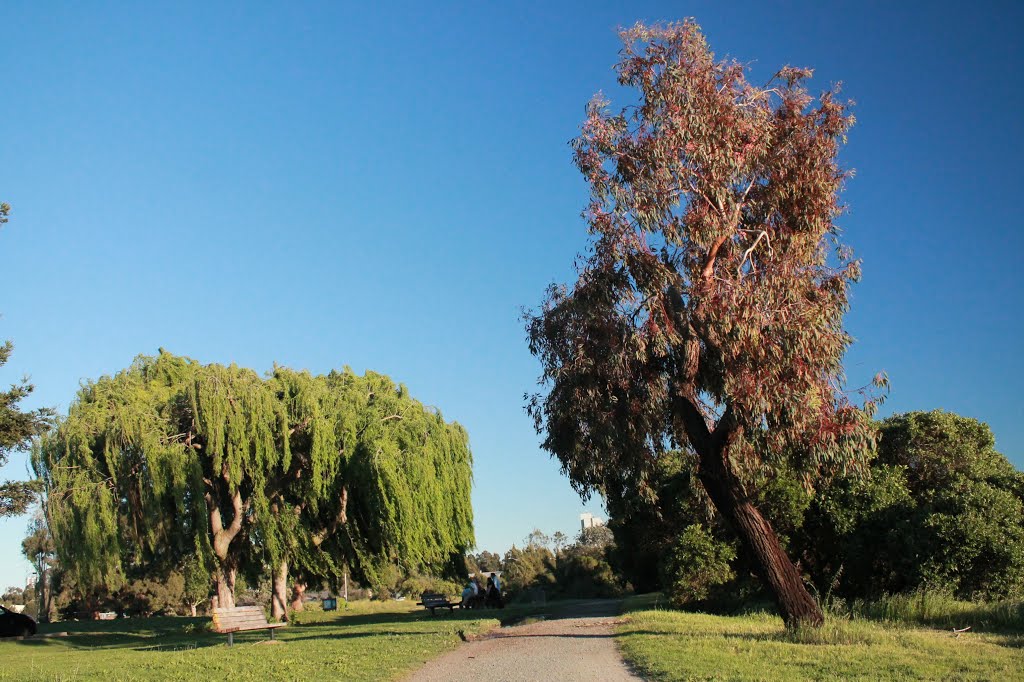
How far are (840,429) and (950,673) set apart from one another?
224 inches

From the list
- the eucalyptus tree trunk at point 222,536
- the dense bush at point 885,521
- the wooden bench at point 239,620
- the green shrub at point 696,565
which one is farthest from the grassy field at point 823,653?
the eucalyptus tree trunk at point 222,536

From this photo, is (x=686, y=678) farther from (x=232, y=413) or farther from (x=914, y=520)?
(x=232, y=413)

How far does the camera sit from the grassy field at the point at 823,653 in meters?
9.67

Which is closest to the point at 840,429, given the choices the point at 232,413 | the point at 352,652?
the point at 352,652

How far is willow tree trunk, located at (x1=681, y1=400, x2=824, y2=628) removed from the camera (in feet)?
47.8

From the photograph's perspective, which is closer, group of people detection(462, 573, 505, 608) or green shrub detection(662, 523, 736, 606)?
green shrub detection(662, 523, 736, 606)

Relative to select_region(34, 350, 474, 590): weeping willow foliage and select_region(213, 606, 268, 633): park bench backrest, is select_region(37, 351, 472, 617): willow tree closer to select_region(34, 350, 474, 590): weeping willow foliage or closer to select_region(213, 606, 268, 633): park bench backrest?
select_region(34, 350, 474, 590): weeping willow foliage

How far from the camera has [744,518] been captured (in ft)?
50.0

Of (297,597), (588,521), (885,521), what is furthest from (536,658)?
(588,521)

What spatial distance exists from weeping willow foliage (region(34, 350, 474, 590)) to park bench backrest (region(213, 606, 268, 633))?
5842 millimetres

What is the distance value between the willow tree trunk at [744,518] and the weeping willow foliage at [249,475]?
1170 centimetres

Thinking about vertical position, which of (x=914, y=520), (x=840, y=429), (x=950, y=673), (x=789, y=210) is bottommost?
(x=950, y=673)

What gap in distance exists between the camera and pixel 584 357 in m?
16.1

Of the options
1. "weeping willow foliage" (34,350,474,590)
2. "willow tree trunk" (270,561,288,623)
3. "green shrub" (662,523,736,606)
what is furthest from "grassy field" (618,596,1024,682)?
"willow tree trunk" (270,561,288,623)
